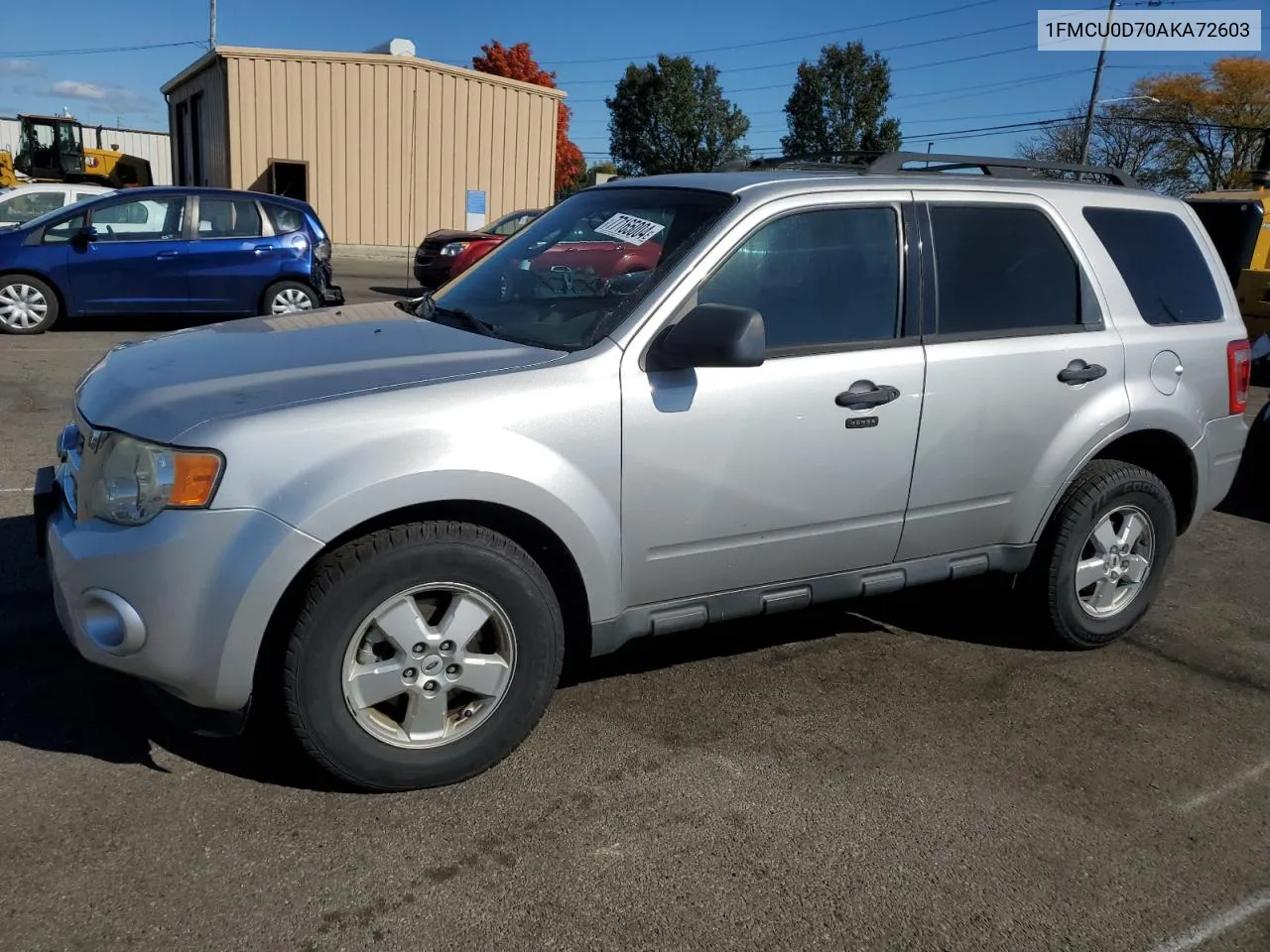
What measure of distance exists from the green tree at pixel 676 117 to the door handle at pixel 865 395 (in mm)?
57848

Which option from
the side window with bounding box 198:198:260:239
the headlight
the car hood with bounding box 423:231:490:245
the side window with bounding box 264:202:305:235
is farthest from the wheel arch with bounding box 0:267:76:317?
the headlight

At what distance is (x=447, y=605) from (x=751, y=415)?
44.4 inches

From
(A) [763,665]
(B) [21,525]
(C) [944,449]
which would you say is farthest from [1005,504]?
(B) [21,525]

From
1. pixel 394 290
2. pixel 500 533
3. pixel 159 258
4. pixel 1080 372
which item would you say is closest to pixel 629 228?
pixel 500 533

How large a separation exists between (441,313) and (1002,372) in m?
2.07

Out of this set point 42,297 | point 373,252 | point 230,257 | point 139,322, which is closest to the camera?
point 42,297

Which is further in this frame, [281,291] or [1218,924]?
[281,291]

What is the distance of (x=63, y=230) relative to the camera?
11.8 metres

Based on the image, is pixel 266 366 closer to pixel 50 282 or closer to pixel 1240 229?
pixel 50 282

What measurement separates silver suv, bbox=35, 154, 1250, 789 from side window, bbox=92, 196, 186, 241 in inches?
348

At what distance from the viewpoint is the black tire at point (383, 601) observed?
296 cm

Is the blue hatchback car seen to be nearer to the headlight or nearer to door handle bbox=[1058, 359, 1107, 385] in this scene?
the headlight

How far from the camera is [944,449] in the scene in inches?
157

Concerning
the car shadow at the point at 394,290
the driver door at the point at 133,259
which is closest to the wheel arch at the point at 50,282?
the driver door at the point at 133,259
